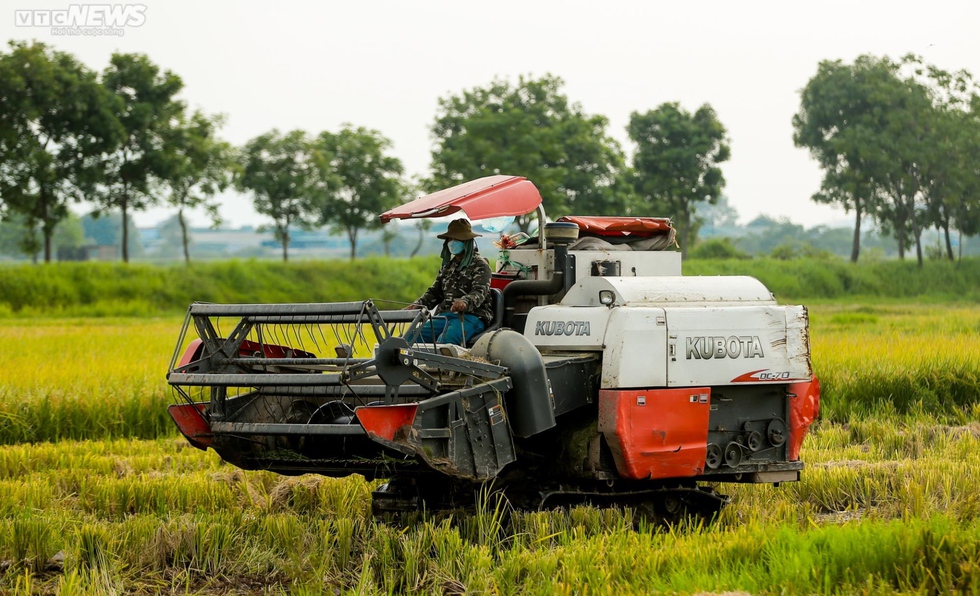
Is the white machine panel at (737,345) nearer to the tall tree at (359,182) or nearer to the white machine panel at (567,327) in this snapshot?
the white machine panel at (567,327)

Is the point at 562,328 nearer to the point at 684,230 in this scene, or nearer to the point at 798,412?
the point at 798,412

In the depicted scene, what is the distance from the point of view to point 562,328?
7207 mm

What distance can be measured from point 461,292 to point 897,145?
45194 mm

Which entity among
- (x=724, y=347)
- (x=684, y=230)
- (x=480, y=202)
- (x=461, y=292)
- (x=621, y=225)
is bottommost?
(x=724, y=347)

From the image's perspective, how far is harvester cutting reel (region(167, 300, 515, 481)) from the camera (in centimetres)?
620

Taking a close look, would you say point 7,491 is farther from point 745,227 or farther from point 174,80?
point 745,227

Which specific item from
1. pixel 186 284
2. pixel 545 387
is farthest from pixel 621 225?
pixel 186 284

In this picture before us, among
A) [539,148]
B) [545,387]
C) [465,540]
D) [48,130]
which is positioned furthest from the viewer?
[539,148]

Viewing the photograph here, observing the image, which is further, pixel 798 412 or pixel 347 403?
pixel 798 412

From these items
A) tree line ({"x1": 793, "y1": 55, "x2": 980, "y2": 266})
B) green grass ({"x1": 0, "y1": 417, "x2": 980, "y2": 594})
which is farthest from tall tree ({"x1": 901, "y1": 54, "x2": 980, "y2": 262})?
green grass ({"x1": 0, "y1": 417, "x2": 980, "y2": 594})

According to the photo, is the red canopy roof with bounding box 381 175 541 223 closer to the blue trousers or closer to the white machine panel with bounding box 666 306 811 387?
A: the blue trousers

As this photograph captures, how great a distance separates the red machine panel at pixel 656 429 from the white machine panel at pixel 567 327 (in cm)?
38

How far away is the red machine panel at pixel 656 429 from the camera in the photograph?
679cm

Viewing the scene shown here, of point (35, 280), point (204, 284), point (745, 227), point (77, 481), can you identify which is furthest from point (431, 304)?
point (745, 227)
